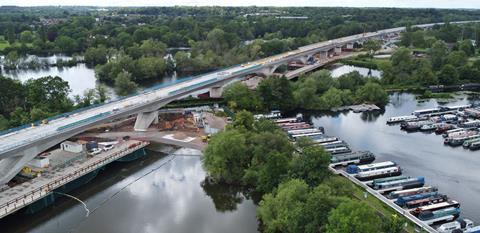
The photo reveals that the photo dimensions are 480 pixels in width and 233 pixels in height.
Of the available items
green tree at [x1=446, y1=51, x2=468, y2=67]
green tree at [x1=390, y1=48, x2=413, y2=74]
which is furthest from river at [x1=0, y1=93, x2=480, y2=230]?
green tree at [x1=446, y1=51, x2=468, y2=67]

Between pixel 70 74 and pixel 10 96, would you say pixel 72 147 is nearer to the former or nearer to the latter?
pixel 10 96

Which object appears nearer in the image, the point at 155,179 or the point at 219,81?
the point at 155,179

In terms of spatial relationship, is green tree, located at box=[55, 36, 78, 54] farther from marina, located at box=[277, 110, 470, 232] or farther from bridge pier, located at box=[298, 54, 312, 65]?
marina, located at box=[277, 110, 470, 232]

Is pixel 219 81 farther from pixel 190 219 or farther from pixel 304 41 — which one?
pixel 304 41

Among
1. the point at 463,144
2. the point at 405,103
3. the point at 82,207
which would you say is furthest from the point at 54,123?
the point at 405,103

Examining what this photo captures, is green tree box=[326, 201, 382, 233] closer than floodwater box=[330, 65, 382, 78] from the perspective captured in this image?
Yes

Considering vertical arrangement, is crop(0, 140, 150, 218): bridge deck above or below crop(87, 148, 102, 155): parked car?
below
